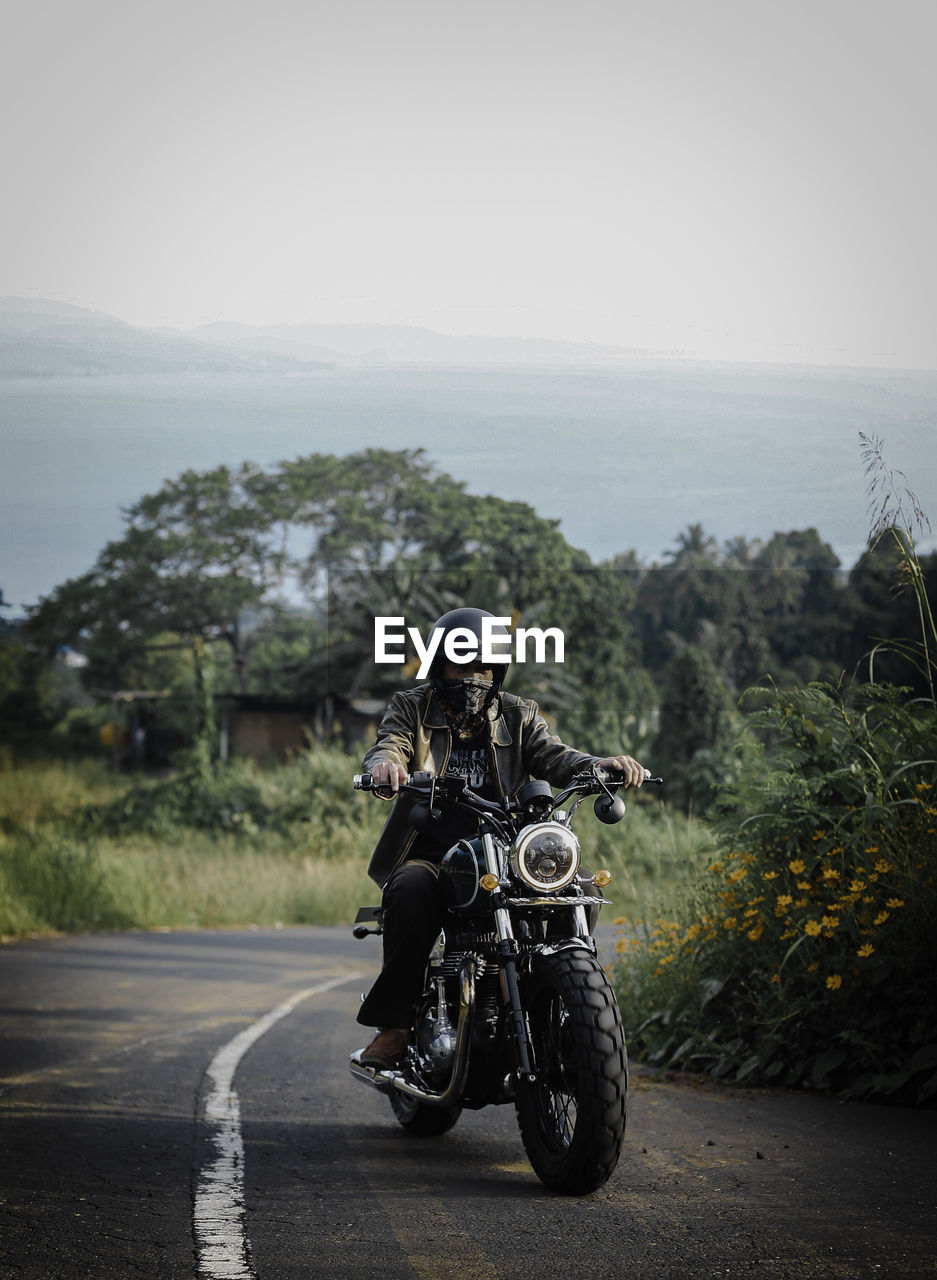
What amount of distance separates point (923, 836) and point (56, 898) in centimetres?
1377

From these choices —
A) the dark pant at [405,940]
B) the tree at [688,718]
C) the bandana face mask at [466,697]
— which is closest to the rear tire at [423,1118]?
the dark pant at [405,940]

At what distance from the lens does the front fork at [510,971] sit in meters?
5.18

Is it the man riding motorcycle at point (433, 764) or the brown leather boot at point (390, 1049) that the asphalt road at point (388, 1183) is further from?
the man riding motorcycle at point (433, 764)

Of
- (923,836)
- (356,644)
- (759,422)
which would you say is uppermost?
(759,422)

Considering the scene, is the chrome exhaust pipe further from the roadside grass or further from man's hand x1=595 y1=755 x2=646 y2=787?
the roadside grass

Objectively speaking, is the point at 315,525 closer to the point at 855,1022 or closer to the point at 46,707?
the point at 46,707

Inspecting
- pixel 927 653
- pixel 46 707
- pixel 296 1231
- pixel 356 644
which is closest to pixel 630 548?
pixel 356 644

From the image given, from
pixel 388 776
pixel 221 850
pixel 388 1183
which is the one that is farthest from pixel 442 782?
pixel 221 850

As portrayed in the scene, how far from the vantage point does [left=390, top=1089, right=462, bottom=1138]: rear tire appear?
6293 millimetres

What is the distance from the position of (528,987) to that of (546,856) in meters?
0.51

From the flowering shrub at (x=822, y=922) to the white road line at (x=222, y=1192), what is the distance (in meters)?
2.43

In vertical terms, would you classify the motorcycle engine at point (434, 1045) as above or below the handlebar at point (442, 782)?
below

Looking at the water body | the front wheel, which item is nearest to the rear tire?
the front wheel

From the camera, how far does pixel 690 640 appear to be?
123 feet
